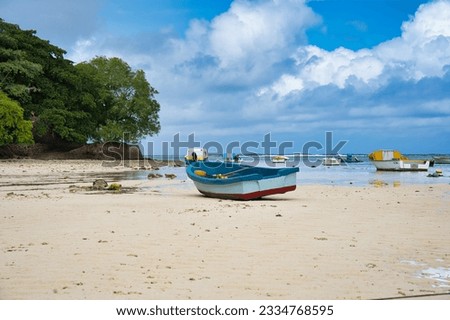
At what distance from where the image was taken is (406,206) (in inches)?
574

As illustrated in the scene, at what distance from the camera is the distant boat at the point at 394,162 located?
144 feet

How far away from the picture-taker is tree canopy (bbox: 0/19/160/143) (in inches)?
1756

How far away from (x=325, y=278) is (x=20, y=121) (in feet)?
124

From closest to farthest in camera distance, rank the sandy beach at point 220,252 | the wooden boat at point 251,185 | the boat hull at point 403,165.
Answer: the sandy beach at point 220,252 → the wooden boat at point 251,185 → the boat hull at point 403,165

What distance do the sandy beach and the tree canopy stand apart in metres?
32.1

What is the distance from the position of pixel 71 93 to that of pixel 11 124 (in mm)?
13507

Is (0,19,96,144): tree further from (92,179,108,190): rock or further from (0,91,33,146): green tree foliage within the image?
(92,179,108,190): rock

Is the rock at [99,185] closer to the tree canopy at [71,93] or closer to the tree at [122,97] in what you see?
the tree canopy at [71,93]

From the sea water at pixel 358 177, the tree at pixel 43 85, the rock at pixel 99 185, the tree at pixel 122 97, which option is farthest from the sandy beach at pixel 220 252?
the tree at pixel 122 97

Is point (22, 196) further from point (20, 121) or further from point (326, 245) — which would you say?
point (20, 121)

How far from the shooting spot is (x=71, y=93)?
169 ft

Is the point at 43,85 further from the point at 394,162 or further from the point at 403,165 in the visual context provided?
the point at 403,165

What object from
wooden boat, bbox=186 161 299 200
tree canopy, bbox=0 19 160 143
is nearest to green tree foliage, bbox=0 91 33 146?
tree canopy, bbox=0 19 160 143
